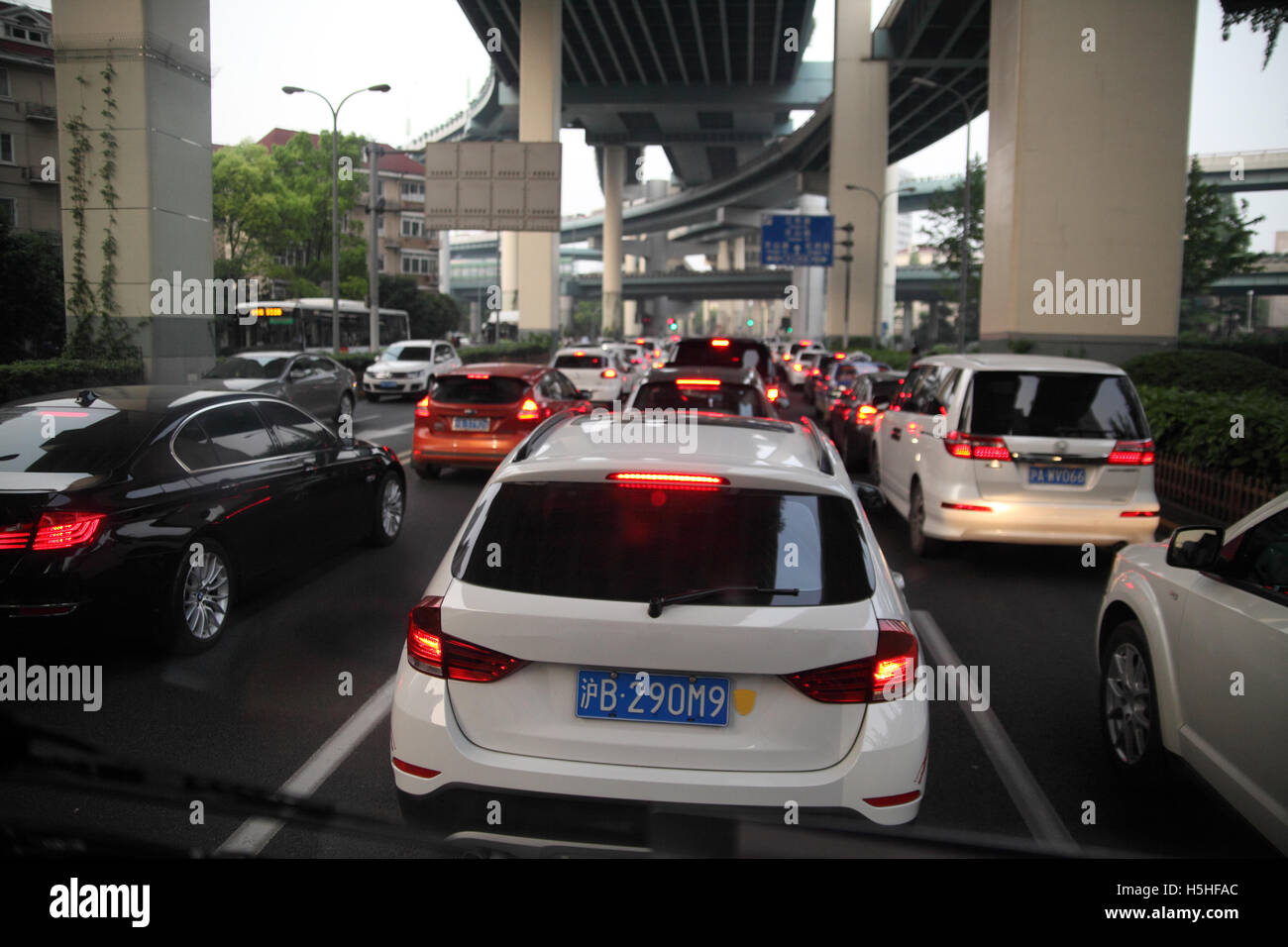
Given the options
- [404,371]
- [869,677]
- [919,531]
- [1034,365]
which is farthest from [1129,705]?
[404,371]

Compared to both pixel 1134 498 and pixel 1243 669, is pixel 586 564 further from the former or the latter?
pixel 1134 498

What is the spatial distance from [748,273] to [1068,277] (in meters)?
80.5

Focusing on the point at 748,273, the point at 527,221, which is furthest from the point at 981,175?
the point at 748,273

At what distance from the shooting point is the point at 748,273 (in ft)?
336

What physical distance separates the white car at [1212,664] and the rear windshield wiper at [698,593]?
5.06ft

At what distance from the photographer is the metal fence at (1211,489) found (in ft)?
31.0

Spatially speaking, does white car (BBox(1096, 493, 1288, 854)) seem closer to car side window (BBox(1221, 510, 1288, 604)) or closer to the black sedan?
car side window (BBox(1221, 510, 1288, 604))

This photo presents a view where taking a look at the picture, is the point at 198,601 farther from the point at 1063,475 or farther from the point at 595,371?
the point at 595,371

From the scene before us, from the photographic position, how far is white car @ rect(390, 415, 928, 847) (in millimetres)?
2721

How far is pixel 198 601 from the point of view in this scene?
18.7 ft

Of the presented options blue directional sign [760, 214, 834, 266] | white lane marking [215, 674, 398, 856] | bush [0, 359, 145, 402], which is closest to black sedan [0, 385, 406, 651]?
white lane marking [215, 674, 398, 856]

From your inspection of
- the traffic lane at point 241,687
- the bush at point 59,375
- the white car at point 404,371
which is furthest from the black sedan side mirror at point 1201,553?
the white car at point 404,371

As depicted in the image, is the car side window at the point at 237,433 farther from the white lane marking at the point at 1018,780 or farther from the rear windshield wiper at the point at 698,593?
the white lane marking at the point at 1018,780

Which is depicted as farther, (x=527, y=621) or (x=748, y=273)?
(x=748, y=273)
